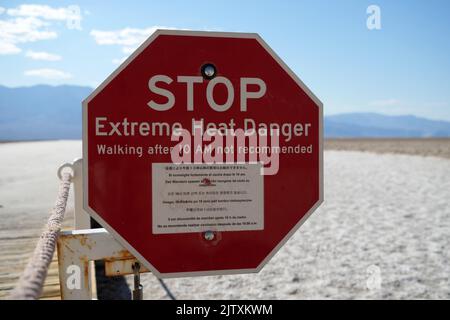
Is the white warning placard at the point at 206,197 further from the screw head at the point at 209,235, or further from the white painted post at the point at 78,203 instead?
the white painted post at the point at 78,203

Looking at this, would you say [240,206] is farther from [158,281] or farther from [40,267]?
[158,281]

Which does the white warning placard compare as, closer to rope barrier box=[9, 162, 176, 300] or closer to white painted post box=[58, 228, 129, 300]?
white painted post box=[58, 228, 129, 300]

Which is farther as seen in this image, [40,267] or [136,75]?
[136,75]

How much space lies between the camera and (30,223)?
525cm

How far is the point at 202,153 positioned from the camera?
4.50 feet

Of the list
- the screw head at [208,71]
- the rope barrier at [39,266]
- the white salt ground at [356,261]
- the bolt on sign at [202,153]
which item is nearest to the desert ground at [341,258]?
the white salt ground at [356,261]

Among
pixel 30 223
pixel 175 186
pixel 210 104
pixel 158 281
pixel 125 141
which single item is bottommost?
pixel 158 281

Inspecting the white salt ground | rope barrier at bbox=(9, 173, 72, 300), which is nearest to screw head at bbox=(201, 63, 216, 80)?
rope barrier at bbox=(9, 173, 72, 300)

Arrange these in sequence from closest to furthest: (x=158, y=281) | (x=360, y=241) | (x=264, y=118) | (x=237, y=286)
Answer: (x=264, y=118), (x=237, y=286), (x=158, y=281), (x=360, y=241)

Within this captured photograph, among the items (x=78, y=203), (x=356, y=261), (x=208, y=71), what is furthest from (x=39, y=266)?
(x=356, y=261)

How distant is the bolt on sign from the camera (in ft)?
4.37

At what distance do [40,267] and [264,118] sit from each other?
73 cm
